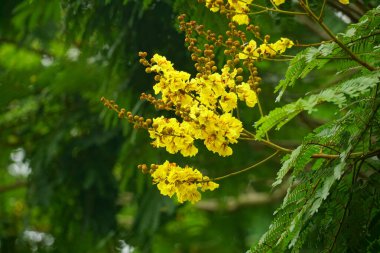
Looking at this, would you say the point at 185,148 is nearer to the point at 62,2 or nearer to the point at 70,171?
the point at 62,2

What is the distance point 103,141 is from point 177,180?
3.40m

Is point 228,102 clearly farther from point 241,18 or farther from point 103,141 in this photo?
point 103,141

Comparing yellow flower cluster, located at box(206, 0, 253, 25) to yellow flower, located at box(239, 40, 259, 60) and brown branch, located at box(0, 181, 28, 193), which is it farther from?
brown branch, located at box(0, 181, 28, 193)

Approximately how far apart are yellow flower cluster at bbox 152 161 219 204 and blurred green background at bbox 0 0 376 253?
1.73 meters

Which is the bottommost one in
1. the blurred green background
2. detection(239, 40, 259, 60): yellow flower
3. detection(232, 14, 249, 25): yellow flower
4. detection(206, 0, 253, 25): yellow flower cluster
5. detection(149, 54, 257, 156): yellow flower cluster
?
the blurred green background

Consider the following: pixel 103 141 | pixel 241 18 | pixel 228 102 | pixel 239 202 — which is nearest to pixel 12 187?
pixel 103 141

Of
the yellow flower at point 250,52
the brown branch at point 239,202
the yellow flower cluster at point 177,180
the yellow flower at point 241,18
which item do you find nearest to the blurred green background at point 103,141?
the brown branch at point 239,202

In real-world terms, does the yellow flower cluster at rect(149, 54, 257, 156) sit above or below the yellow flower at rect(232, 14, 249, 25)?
below

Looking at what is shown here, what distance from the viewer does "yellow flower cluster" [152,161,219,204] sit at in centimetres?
266

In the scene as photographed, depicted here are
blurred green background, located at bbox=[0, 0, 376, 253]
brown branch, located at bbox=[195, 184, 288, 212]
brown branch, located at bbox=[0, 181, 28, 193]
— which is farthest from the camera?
brown branch, located at bbox=[0, 181, 28, 193]

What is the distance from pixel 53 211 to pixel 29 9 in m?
2.22

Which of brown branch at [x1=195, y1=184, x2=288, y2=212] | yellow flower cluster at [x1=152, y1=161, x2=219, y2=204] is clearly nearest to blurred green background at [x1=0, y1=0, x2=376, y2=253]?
brown branch at [x1=195, y1=184, x2=288, y2=212]

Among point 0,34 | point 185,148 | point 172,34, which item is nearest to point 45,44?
point 0,34

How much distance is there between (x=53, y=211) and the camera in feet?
22.2
